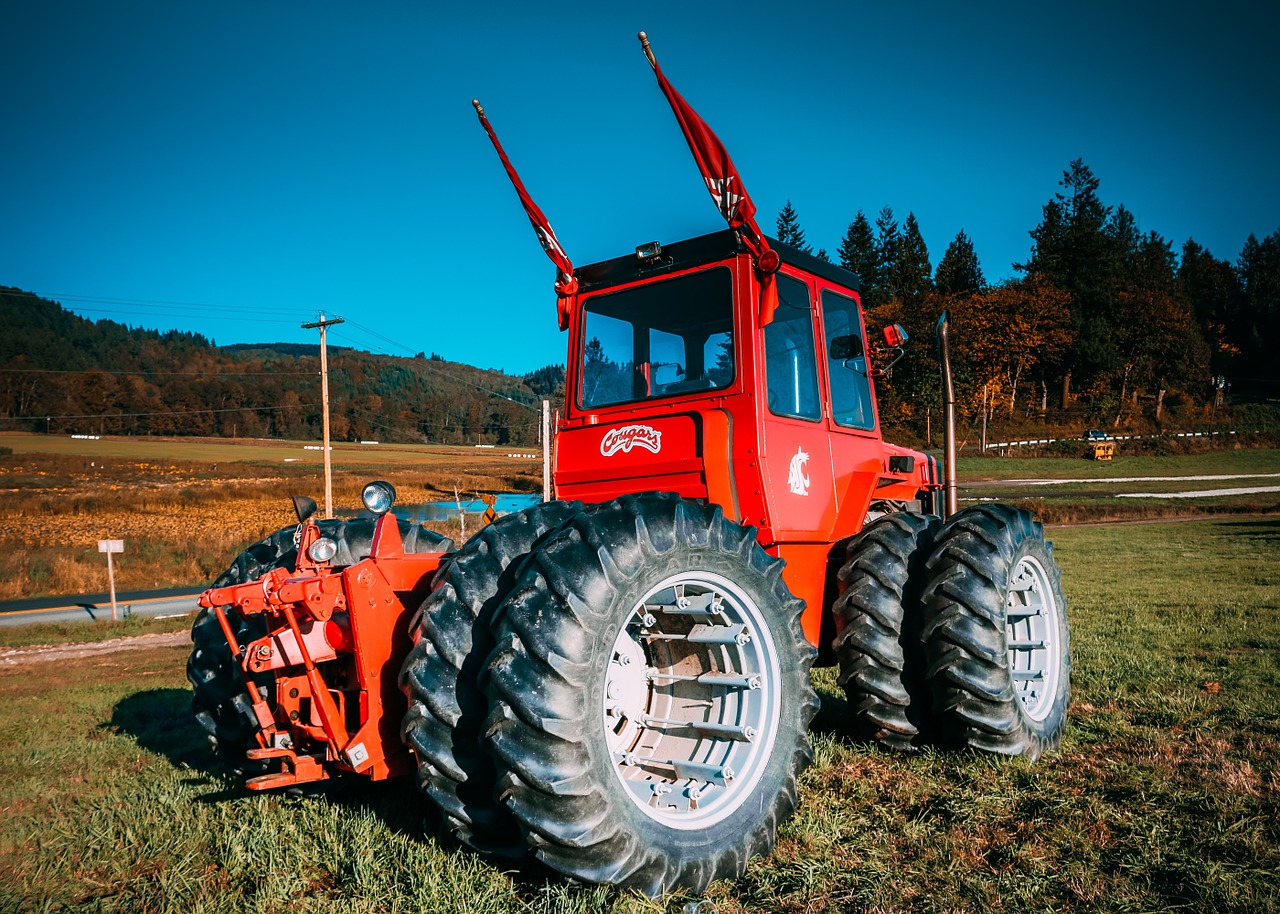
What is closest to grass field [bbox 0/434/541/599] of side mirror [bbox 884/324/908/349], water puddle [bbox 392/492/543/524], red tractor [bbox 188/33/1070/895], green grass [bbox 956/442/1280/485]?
water puddle [bbox 392/492/543/524]

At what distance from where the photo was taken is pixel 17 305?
4892 inches

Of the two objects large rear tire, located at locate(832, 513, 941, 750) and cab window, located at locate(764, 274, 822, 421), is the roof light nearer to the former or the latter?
cab window, located at locate(764, 274, 822, 421)

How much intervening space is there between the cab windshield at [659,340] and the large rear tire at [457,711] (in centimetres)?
215

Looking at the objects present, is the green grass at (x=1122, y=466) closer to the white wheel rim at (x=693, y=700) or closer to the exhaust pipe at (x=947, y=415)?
the exhaust pipe at (x=947, y=415)

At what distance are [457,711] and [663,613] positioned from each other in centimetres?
126

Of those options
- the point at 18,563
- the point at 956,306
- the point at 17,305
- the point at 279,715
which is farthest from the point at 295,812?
the point at 17,305

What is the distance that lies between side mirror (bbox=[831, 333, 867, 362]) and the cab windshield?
2.99 feet

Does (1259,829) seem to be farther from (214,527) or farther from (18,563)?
(214,527)

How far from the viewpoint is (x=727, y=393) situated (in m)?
4.85

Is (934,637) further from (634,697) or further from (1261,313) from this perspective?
(1261,313)

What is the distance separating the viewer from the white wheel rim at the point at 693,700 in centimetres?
376

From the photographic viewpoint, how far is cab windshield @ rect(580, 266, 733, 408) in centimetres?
501

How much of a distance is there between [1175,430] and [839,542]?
65.5 m

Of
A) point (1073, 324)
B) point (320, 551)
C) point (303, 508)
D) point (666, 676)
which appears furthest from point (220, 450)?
point (666, 676)
